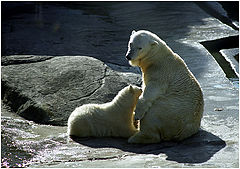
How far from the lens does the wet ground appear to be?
5.74 m

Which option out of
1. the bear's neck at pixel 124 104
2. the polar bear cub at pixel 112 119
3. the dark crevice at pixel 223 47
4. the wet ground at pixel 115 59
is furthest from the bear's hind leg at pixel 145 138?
the dark crevice at pixel 223 47

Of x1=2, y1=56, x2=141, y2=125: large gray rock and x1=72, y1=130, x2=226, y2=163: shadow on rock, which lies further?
x1=2, y1=56, x2=141, y2=125: large gray rock

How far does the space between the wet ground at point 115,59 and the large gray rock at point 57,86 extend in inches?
11.1

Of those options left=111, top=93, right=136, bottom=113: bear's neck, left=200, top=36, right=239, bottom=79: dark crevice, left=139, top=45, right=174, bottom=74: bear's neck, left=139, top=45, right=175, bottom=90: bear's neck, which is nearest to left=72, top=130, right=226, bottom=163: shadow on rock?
left=111, top=93, right=136, bottom=113: bear's neck

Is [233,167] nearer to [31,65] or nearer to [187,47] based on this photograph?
[31,65]

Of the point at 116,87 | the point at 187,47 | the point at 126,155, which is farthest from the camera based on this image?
the point at 187,47

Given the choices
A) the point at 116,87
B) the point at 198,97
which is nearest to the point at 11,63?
the point at 116,87

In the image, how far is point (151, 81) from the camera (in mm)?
6344

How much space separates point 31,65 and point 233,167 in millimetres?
5059

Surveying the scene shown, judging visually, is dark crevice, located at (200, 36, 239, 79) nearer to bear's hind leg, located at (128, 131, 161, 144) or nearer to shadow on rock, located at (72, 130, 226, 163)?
shadow on rock, located at (72, 130, 226, 163)

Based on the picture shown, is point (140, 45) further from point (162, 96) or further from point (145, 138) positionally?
point (145, 138)

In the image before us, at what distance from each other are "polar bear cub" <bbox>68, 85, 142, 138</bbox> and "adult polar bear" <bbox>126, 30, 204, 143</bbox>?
27cm

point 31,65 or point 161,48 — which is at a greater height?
point 161,48

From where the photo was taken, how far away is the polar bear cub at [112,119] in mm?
6551
